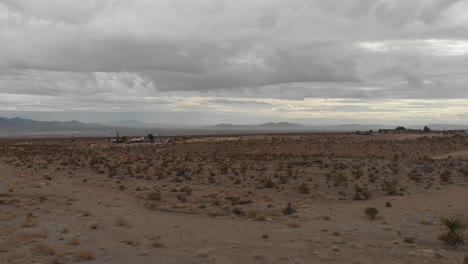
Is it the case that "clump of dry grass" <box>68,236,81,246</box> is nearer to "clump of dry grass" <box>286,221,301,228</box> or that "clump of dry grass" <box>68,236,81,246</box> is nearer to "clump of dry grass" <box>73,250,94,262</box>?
"clump of dry grass" <box>73,250,94,262</box>

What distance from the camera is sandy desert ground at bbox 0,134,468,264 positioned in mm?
10695

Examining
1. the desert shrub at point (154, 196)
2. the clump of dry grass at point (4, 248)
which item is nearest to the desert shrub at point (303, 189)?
the desert shrub at point (154, 196)

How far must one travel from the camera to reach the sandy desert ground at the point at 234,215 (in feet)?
35.1

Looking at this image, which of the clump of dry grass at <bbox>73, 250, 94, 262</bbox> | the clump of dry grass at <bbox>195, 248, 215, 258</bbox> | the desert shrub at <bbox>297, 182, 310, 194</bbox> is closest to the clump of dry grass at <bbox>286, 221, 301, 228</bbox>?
the clump of dry grass at <bbox>195, 248, 215, 258</bbox>

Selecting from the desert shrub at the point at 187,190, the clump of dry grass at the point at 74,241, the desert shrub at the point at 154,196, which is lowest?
the clump of dry grass at the point at 74,241

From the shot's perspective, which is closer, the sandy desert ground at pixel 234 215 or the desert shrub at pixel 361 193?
the sandy desert ground at pixel 234 215

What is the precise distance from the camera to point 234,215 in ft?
51.6

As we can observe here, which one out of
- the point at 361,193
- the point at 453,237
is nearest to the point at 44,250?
the point at 453,237

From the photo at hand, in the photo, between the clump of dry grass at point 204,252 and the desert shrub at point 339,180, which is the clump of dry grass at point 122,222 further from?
the desert shrub at point 339,180

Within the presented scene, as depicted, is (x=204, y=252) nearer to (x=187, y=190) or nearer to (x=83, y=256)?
(x=83, y=256)

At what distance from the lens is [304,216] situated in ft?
49.9

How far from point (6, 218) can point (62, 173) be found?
48.5ft

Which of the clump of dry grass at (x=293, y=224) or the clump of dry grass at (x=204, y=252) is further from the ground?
the clump of dry grass at (x=293, y=224)

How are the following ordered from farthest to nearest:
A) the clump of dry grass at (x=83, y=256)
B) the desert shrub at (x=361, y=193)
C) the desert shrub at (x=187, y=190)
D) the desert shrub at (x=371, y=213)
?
the desert shrub at (x=187, y=190)
the desert shrub at (x=361, y=193)
the desert shrub at (x=371, y=213)
the clump of dry grass at (x=83, y=256)
